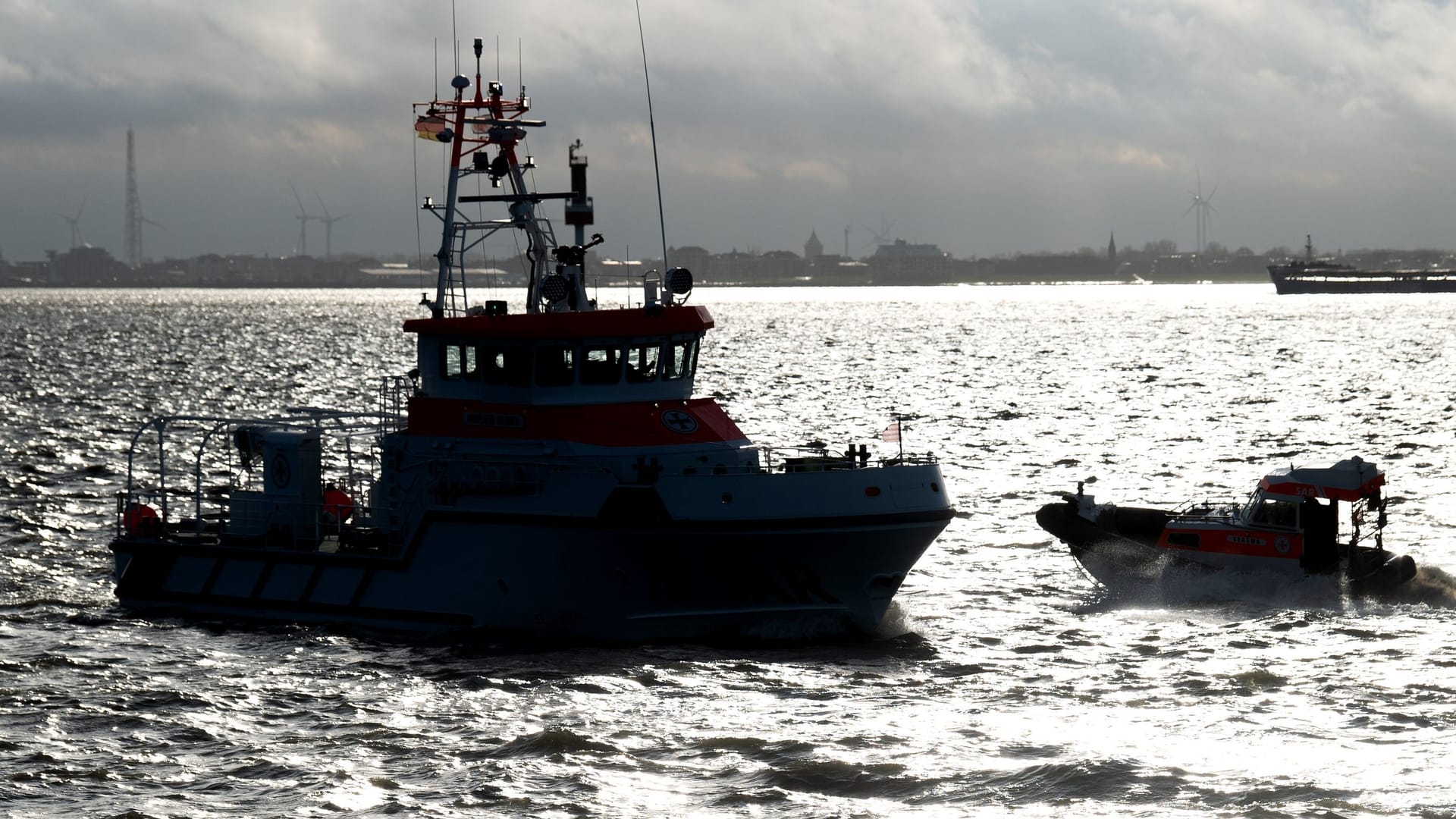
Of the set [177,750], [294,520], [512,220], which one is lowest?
[177,750]

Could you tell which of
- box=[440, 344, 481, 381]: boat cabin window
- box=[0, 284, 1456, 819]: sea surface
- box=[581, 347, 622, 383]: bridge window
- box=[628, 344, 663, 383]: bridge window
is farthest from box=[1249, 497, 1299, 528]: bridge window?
box=[440, 344, 481, 381]: boat cabin window

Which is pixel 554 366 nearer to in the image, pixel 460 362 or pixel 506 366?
pixel 506 366

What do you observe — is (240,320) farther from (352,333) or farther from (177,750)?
(177,750)

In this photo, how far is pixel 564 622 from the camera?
22.1 meters

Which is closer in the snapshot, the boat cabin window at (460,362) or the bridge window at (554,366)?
the bridge window at (554,366)

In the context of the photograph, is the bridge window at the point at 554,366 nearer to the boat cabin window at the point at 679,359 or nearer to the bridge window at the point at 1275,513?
the boat cabin window at the point at 679,359

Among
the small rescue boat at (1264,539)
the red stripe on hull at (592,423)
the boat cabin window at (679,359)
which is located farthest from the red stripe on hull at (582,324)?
the small rescue boat at (1264,539)

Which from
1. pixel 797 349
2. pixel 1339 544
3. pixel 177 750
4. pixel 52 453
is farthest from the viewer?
pixel 797 349

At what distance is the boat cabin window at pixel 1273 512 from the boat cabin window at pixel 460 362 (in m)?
13.1

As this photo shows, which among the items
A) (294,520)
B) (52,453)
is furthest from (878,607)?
(52,453)

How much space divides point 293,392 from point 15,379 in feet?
48.5

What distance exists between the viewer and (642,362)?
2348 cm

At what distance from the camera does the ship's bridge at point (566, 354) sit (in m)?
23.0

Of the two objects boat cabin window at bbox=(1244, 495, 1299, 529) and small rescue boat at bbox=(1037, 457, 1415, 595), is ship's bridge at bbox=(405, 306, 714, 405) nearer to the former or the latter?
small rescue boat at bbox=(1037, 457, 1415, 595)
